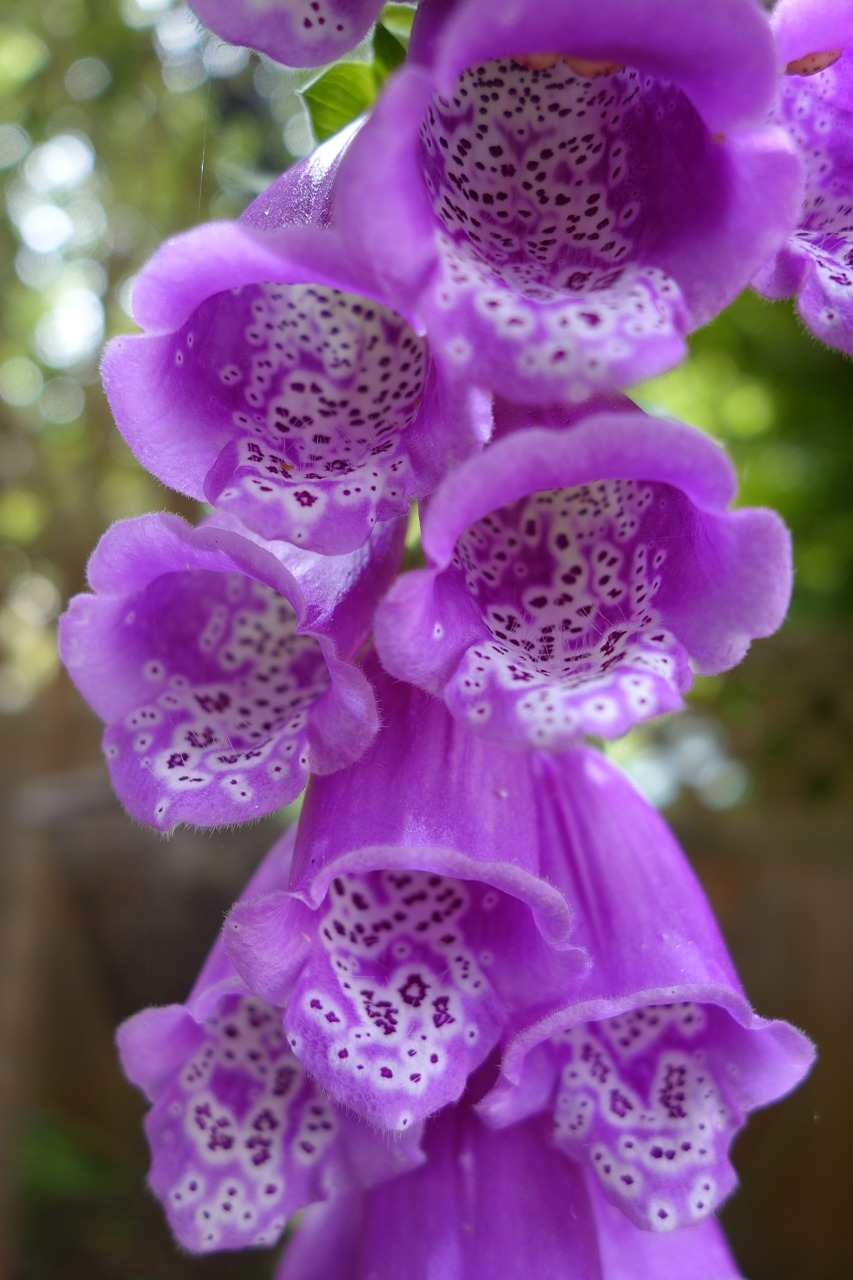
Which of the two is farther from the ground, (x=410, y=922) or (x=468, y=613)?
(x=468, y=613)

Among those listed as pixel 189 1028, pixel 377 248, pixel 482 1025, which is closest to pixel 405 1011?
pixel 482 1025

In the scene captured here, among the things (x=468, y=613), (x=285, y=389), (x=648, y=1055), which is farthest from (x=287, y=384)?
(x=648, y=1055)

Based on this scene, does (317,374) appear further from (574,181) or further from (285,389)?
(574,181)

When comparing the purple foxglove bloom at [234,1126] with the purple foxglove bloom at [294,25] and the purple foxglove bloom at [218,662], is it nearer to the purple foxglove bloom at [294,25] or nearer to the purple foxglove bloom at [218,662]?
the purple foxglove bloom at [218,662]

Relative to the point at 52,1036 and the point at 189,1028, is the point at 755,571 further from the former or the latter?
the point at 52,1036

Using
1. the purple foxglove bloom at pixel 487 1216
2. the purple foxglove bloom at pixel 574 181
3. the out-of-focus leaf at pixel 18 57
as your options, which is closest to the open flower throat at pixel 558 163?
the purple foxglove bloom at pixel 574 181
